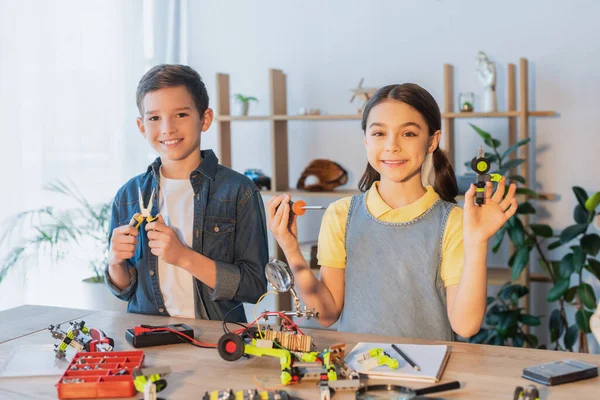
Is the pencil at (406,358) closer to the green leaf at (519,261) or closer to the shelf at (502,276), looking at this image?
the green leaf at (519,261)

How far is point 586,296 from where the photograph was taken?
3.22 meters

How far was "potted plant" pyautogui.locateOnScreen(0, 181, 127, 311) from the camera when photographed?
332 cm

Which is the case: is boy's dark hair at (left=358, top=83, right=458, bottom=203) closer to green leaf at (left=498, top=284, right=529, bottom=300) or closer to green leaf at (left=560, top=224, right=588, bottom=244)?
green leaf at (left=560, top=224, right=588, bottom=244)

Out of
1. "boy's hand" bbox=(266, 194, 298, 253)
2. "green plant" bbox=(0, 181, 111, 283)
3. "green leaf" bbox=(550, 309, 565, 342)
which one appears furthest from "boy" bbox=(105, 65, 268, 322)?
"green leaf" bbox=(550, 309, 565, 342)

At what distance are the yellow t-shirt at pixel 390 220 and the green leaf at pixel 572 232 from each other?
1681 mm

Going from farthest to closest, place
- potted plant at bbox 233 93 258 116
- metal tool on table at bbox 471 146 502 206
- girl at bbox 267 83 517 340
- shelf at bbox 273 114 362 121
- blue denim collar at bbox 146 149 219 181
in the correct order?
potted plant at bbox 233 93 258 116
shelf at bbox 273 114 362 121
blue denim collar at bbox 146 149 219 181
girl at bbox 267 83 517 340
metal tool on table at bbox 471 146 502 206

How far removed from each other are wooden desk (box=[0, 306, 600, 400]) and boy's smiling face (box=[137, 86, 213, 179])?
1.60 feet

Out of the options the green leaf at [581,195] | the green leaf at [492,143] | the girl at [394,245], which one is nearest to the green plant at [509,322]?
the green leaf at [581,195]

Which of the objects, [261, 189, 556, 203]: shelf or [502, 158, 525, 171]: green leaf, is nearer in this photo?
[502, 158, 525, 171]: green leaf

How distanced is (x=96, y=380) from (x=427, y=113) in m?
0.99

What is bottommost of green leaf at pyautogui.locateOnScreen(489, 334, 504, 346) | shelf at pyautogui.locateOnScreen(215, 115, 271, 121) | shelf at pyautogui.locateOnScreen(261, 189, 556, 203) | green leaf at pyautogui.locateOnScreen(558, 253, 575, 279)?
green leaf at pyautogui.locateOnScreen(489, 334, 504, 346)

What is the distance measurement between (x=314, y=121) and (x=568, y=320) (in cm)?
174

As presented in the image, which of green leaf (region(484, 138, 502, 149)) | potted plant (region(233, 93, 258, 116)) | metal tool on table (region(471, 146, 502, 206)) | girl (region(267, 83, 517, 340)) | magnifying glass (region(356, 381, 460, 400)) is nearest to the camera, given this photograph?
magnifying glass (region(356, 381, 460, 400))

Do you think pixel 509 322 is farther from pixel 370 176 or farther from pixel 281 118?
pixel 370 176
